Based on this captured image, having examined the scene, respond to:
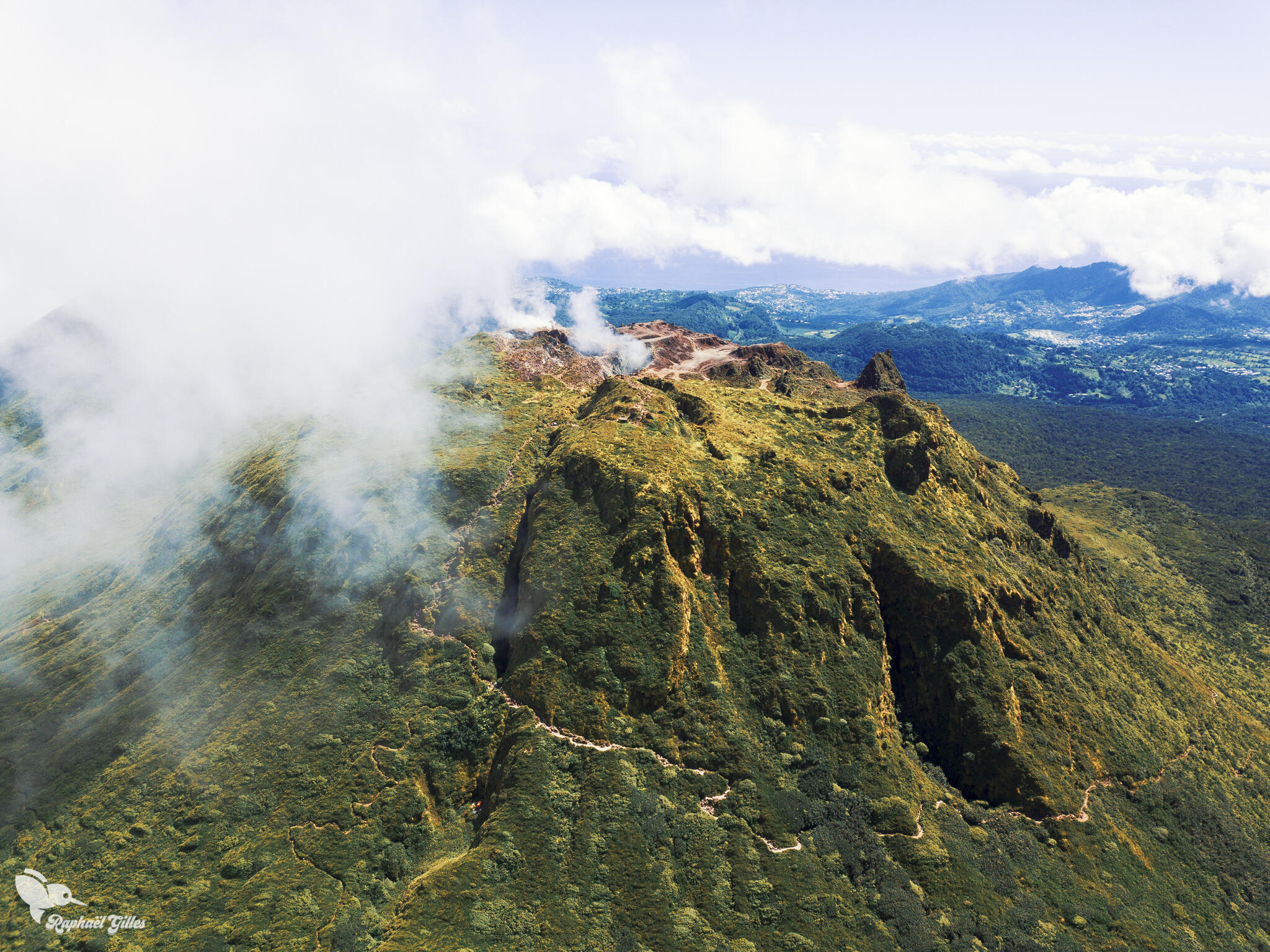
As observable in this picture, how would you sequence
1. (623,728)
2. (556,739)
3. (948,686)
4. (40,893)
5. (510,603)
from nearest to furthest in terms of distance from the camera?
(40,893), (556,739), (623,728), (948,686), (510,603)

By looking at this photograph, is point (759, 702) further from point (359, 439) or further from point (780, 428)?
point (359, 439)

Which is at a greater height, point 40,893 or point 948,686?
point 40,893

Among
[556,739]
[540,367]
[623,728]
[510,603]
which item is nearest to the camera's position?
[556,739]

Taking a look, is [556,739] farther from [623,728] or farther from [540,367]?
[540,367]

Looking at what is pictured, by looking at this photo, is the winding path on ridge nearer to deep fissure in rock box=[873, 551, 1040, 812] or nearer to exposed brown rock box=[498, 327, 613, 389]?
deep fissure in rock box=[873, 551, 1040, 812]

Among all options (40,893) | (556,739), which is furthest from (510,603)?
(40,893)

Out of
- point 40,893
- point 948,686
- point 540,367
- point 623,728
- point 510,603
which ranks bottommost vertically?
point 948,686

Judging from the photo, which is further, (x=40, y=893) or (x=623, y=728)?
(x=623, y=728)
